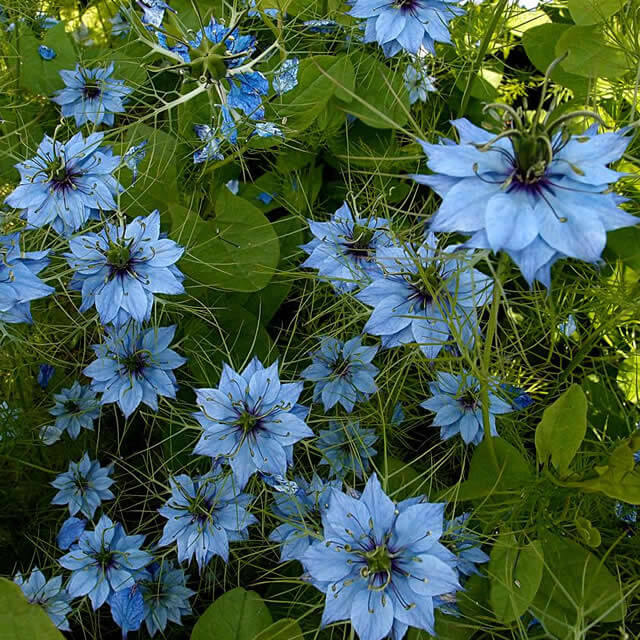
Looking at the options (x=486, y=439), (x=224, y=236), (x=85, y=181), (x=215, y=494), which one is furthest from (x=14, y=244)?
(x=486, y=439)

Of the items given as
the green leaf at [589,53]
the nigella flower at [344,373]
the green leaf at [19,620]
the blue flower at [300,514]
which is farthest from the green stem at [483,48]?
the green leaf at [19,620]

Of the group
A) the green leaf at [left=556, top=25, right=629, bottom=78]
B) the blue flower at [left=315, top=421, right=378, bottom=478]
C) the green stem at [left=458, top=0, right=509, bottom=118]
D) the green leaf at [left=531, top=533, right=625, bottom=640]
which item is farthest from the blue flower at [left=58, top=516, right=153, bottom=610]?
the green leaf at [left=556, top=25, right=629, bottom=78]

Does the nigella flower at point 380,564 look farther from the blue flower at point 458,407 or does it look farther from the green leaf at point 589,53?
the green leaf at point 589,53

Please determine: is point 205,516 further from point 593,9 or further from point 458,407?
point 593,9

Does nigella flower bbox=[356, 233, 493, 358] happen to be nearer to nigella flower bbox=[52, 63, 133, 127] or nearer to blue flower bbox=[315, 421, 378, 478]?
blue flower bbox=[315, 421, 378, 478]

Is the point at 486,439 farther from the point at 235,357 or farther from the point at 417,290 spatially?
the point at 235,357

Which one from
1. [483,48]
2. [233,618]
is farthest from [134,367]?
[483,48]
